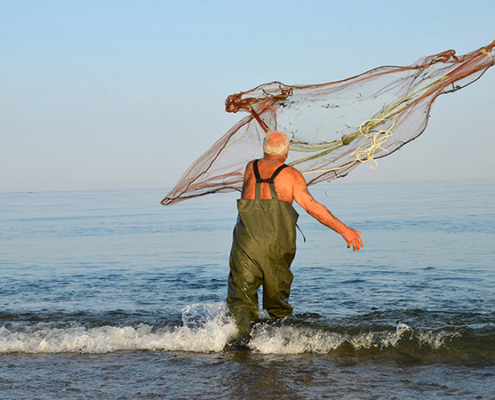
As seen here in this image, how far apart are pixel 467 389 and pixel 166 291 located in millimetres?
5698

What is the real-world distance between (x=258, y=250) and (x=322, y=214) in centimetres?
77

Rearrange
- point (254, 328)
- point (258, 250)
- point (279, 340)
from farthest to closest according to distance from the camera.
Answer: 1. point (254, 328)
2. point (258, 250)
3. point (279, 340)

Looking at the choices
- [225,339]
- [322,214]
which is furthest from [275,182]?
[225,339]

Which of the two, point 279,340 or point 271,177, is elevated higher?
point 271,177

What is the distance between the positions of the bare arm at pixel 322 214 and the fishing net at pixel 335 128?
4.58 feet

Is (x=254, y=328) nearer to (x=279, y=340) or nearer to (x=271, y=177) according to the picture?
(x=279, y=340)

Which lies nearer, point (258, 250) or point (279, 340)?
point (279, 340)

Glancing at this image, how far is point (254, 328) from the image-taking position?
19.2ft

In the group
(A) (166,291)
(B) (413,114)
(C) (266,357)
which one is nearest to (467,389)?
(C) (266,357)

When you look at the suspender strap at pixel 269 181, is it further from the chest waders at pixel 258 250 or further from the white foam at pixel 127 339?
the white foam at pixel 127 339

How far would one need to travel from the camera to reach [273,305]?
Result: 605 centimetres

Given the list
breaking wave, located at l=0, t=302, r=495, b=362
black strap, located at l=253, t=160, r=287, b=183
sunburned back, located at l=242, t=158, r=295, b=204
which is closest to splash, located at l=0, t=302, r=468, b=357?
breaking wave, located at l=0, t=302, r=495, b=362

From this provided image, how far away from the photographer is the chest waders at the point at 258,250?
18.6 feet

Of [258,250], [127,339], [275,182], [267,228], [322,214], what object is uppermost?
[275,182]
